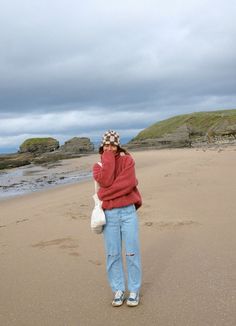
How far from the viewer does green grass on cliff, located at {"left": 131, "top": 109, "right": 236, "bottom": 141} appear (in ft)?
281

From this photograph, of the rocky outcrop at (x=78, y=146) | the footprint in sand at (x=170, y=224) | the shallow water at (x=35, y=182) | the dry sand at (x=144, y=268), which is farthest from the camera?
the rocky outcrop at (x=78, y=146)

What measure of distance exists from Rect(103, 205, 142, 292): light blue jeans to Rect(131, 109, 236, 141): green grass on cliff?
261 feet

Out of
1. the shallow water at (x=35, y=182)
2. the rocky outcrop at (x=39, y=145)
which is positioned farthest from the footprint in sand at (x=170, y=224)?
the rocky outcrop at (x=39, y=145)

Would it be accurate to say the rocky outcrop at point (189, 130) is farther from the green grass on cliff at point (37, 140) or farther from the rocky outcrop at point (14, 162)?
the rocky outcrop at point (14, 162)

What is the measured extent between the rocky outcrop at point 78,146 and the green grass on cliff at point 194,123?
73.5 ft

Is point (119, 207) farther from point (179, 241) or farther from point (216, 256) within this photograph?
point (179, 241)

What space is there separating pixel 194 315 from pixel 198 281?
97cm

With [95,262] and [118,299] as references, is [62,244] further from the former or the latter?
[118,299]

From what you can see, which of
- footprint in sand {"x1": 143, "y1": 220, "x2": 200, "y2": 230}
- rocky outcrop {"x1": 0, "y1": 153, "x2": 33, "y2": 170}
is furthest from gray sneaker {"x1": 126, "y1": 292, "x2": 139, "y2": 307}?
rocky outcrop {"x1": 0, "y1": 153, "x2": 33, "y2": 170}

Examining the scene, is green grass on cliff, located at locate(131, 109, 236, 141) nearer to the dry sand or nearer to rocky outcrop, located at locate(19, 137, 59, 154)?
rocky outcrop, located at locate(19, 137, 59, 154)

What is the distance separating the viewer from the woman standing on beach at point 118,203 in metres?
5.03

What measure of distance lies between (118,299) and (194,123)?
3569 inches

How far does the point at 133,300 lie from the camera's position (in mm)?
5055

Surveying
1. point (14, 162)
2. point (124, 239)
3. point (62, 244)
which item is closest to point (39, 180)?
point (62, 244)
